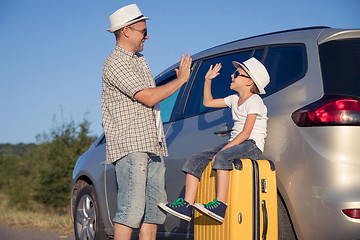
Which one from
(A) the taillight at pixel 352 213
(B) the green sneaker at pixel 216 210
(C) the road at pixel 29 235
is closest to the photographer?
(A) the taillight at pixel 352 213

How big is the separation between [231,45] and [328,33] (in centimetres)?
114

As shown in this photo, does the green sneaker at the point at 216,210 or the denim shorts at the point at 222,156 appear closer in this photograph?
the green sneaker at the point at 216,210

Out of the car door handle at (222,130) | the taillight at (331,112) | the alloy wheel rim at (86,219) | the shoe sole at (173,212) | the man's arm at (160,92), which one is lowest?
the alloy wheel rim at (86,219)

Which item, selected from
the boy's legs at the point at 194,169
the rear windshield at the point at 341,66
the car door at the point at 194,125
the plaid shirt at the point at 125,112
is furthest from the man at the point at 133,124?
the rear windshield at the point at 341,66

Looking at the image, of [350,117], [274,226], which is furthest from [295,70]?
[274,226]

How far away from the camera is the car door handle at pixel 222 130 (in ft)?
13.6

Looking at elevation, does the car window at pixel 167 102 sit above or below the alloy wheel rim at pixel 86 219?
above

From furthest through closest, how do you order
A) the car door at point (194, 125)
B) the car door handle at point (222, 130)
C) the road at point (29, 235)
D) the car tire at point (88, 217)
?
the road at point (29, 235)
the car tire at point (88, 217)
the car door at point (194, 125)
the car door handle at point (222, 130)

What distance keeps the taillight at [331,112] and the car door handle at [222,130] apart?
0.75 meters

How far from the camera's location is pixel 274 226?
3625 mm

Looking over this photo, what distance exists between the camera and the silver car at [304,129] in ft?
10.9

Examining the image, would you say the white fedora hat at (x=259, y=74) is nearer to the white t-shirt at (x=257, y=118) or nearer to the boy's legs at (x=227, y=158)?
the white t-shirt at (x=257, y=118)

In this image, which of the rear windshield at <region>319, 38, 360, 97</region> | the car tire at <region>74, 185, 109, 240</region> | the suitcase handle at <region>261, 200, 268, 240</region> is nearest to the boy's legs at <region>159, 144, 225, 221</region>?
the suitcase handle at <region>261, 200, 268, 240</region>

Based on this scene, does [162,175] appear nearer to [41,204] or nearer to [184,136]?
[184,136]
